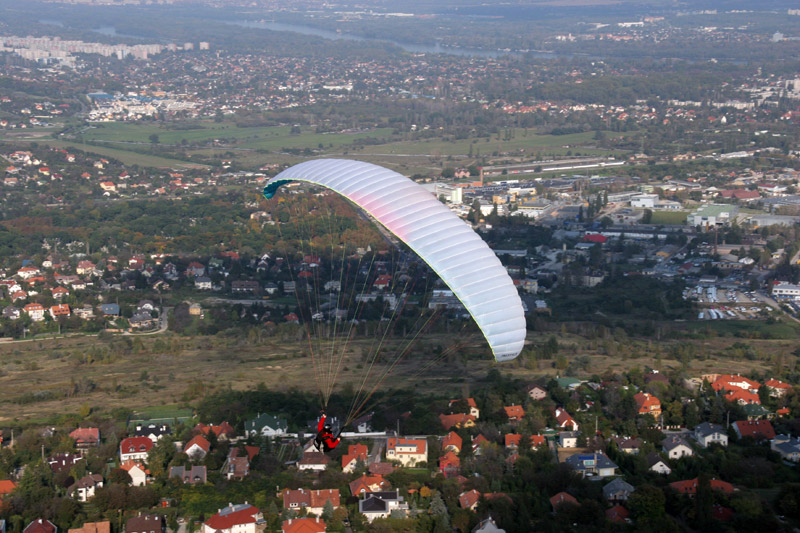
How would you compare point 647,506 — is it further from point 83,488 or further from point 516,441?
point 83,488

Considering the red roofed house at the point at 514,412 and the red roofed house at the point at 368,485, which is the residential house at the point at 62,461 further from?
the red roofed house at the point at 514,412

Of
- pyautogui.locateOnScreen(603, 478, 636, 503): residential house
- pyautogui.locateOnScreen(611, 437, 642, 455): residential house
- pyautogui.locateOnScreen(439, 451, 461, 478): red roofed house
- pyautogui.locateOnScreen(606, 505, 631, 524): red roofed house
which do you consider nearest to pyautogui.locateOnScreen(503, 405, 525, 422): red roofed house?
pyautogui.locateOnScreen(611, 437, 642, 455): residential house

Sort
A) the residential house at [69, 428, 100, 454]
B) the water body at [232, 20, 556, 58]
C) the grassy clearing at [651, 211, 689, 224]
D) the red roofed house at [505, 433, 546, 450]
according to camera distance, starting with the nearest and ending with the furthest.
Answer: the red roofed house at [505, 433, 546, 450], the residential house at [69, 428, 100, 454], the grassy clearing at [651, 211, 689, 224], the water body at [232, 20, 556, 58]

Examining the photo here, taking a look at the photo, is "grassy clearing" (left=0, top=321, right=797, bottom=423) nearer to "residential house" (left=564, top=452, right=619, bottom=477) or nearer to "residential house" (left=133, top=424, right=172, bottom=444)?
"residential house" (left=133, top=424, right=172, bottom=444)

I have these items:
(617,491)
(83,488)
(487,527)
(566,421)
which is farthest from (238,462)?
(617,491)

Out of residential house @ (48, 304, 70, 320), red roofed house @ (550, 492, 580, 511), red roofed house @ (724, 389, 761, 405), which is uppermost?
red roofed house @ (550, 492, 580, 511)

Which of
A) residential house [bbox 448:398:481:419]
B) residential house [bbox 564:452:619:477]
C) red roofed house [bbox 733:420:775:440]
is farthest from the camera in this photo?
residential house [bbox 448:398:481:419]

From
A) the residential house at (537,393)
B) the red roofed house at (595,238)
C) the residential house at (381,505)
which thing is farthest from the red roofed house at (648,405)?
the red roofed house at (595,238)
